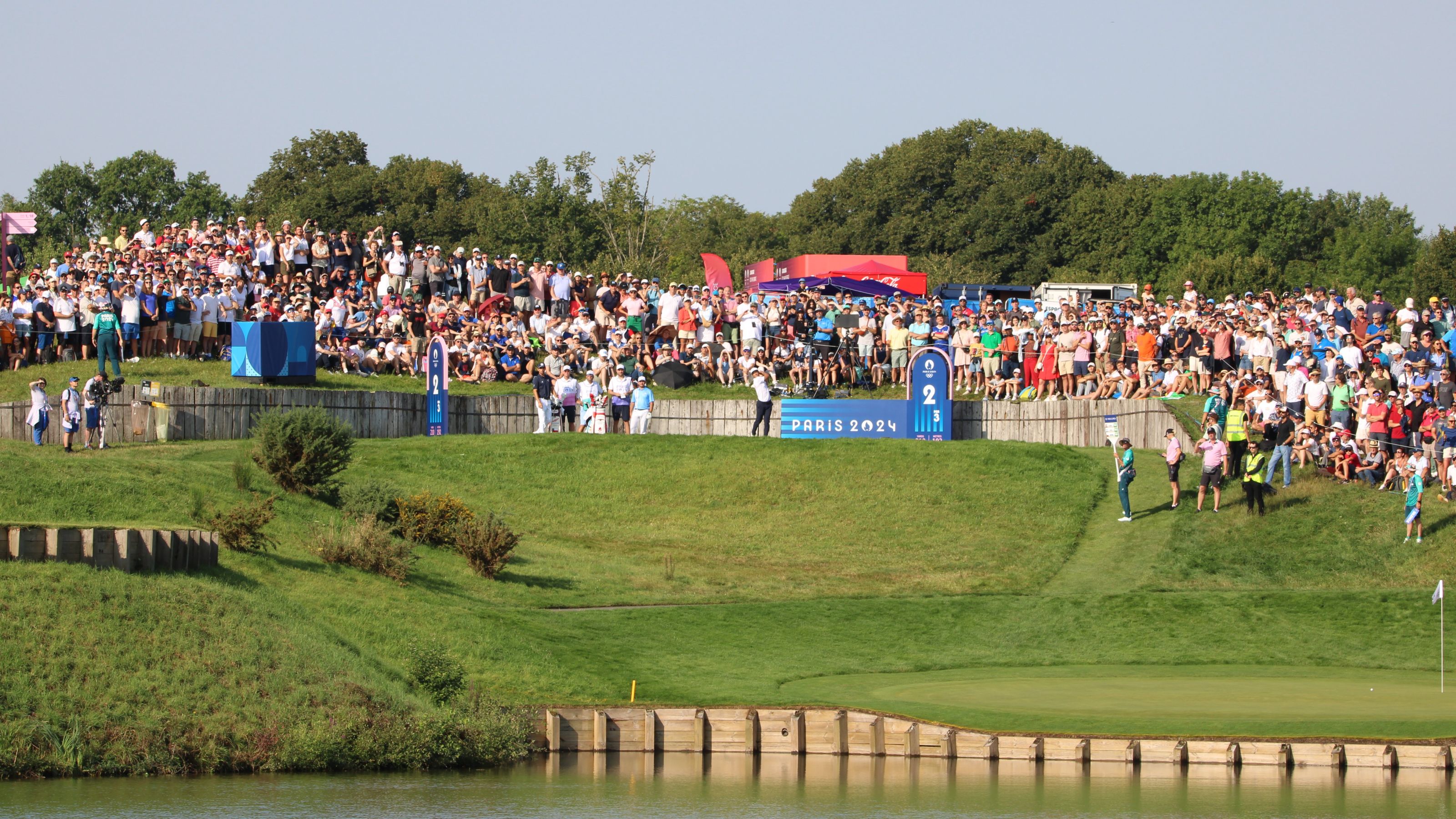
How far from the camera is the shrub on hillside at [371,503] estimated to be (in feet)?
87.7

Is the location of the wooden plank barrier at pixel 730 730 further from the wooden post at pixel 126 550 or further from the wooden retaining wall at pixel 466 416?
the wooden retaining wall at pixel 466 416

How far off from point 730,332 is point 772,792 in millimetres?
25531

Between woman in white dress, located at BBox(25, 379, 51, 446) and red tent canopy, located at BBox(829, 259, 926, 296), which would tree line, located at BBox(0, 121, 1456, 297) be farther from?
woman in white dress, located at BBox(25, 379, 51, 446)

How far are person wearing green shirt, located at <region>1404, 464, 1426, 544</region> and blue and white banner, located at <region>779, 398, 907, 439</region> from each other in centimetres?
1231

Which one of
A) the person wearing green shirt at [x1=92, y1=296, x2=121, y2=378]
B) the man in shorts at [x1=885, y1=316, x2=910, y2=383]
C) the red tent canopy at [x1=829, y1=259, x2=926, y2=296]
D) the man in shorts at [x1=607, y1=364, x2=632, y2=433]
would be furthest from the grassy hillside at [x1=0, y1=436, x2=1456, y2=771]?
the red tent canopy at [x1=829, y1=259, x2=926, y2=296]

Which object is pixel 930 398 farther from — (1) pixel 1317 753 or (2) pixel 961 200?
(2) pixel 961 200

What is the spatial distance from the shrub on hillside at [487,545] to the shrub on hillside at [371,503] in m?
1.54

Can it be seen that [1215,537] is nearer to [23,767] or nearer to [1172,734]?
[1172,734]

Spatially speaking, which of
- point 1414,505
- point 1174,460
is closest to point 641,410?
point 1174,460

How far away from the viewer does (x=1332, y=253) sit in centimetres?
9462

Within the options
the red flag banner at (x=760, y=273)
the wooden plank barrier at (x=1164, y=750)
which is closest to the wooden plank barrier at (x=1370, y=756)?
the wooden plank barrier at (x=1164, y=750)

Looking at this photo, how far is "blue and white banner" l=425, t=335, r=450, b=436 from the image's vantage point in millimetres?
35016

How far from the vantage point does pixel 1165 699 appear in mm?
19359

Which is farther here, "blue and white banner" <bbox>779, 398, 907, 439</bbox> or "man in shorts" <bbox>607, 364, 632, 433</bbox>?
"blue and white banner" <bbox>779, 398, 907, 439</bbox>
